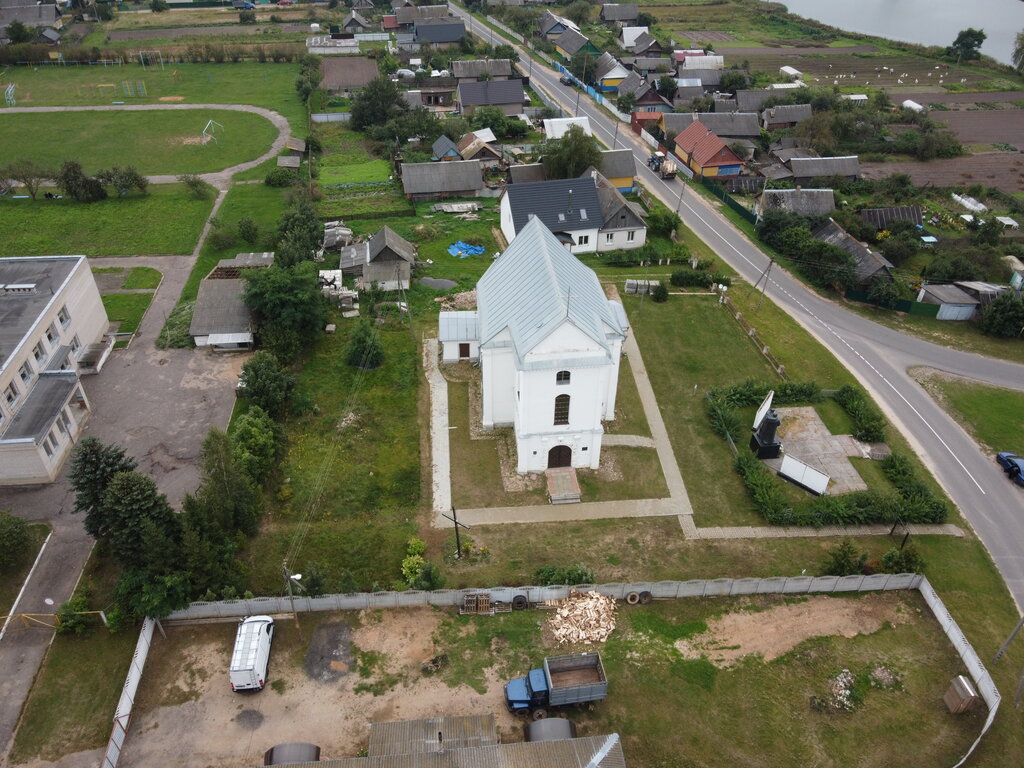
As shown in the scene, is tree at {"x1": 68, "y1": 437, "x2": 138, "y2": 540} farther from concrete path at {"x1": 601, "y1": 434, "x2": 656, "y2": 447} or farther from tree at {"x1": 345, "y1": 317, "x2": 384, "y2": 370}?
concrete path at {"x1": 601, "y1": 434, "x2": 656, "y2": 447}

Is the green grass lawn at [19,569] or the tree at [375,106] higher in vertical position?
the tree at [375,106]

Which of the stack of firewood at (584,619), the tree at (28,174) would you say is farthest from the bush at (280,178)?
the stack of firewood at (584,619)

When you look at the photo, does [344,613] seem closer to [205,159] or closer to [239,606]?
[239,606]

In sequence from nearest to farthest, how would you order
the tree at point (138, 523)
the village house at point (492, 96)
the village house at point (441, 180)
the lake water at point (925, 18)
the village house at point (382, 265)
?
1. the tree at point (138, 523)
2. the village house at point (382, 265)
3. the village house at point (441, 180)
4. the village house at point (492, 96)
5. the lake water at point (925, 18)

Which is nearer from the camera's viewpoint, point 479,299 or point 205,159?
point 479,299

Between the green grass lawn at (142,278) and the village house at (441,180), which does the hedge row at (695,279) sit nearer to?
the village house at (441,180)

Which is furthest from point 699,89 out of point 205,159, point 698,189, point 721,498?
point 721,498

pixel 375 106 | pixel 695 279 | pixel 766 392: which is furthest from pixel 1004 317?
pixel 375 106
